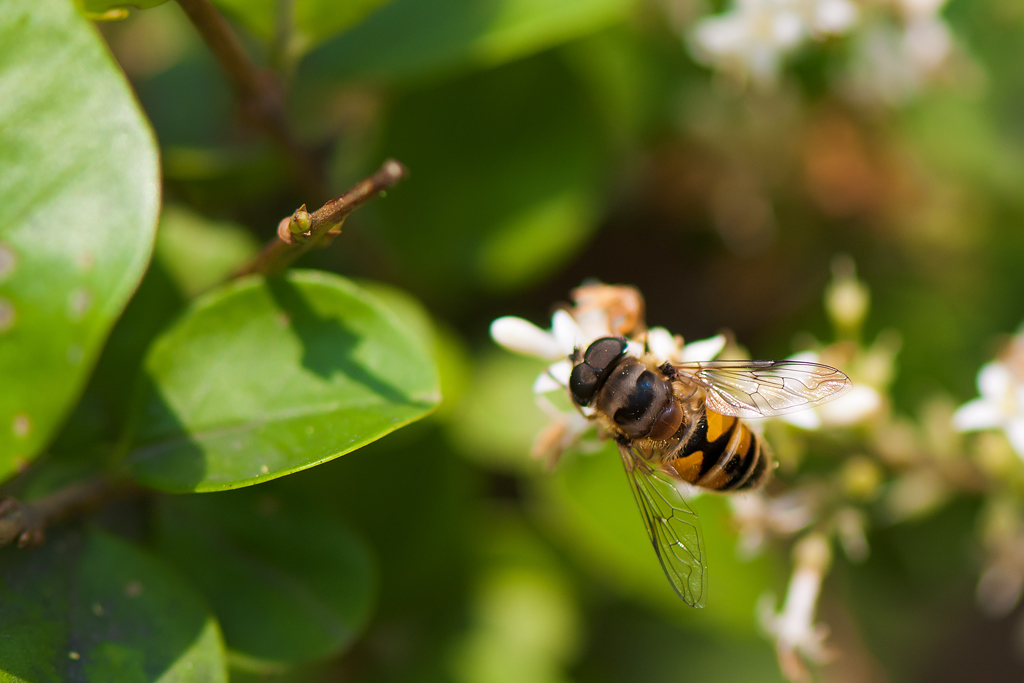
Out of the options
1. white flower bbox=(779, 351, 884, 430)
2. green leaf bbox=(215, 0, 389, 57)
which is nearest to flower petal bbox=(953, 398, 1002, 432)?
white flower bbox=(779, 351, 884, 430)

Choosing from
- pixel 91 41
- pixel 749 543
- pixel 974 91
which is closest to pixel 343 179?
pixel 91 41

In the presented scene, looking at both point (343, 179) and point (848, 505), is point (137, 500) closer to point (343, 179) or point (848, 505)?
point (343, 179)

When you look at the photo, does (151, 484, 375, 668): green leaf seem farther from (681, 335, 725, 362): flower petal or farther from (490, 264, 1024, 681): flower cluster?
(681, 335, 725, 362): flower petal

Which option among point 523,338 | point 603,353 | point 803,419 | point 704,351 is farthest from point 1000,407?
point 523,338

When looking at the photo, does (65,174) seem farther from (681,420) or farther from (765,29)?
(765,29)

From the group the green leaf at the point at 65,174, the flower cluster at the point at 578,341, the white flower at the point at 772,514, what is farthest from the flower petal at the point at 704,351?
the green leaf at the point at 65,174

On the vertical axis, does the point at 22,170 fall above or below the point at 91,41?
below
